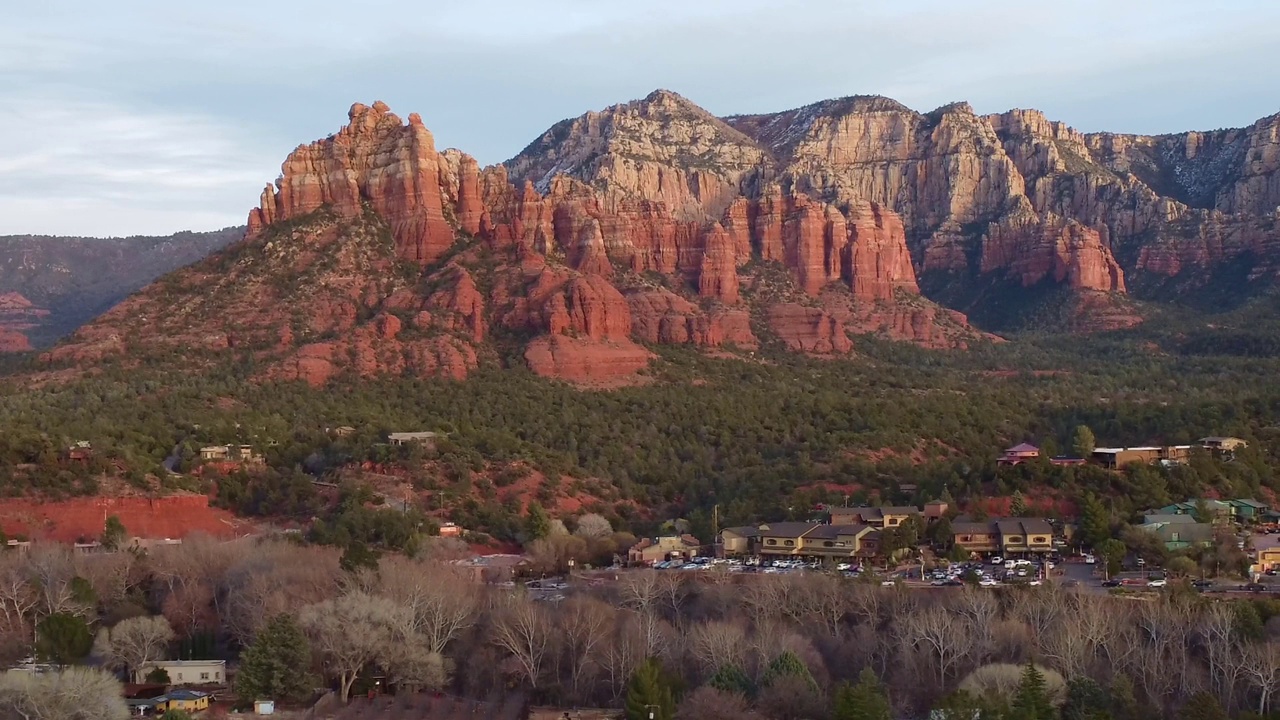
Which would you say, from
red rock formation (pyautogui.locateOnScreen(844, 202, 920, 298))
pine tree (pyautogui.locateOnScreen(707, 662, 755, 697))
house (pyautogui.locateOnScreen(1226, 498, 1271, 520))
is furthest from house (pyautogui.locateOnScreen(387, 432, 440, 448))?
red rock formation (pyautogui.locateOnScreen(844, 202, 920, 298))

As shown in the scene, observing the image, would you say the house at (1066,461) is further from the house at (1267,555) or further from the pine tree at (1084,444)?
the house at (1267,555)

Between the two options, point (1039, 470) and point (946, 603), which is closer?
point (946, 603)

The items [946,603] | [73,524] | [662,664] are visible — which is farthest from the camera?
[73,524]

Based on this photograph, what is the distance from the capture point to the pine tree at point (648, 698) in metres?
50.5

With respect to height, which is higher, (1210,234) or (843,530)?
(1210,234)

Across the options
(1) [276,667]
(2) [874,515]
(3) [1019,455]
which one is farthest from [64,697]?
(3) [1019,455]

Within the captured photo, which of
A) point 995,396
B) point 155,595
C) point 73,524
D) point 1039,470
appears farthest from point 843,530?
point 995,396

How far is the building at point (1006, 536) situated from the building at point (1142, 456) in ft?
45.0

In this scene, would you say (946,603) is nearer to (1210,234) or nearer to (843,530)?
(843,530)

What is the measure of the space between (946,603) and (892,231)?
382ft

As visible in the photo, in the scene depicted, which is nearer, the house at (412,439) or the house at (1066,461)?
the house at (1066,461)

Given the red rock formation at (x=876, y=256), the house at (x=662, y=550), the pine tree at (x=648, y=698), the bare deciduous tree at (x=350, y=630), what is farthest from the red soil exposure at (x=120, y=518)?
the red rock formation at (x=876, y=256)

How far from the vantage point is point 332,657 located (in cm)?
5944

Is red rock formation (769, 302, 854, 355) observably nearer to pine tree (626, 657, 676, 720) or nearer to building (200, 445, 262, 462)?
building (200, 445, 262, 462)
